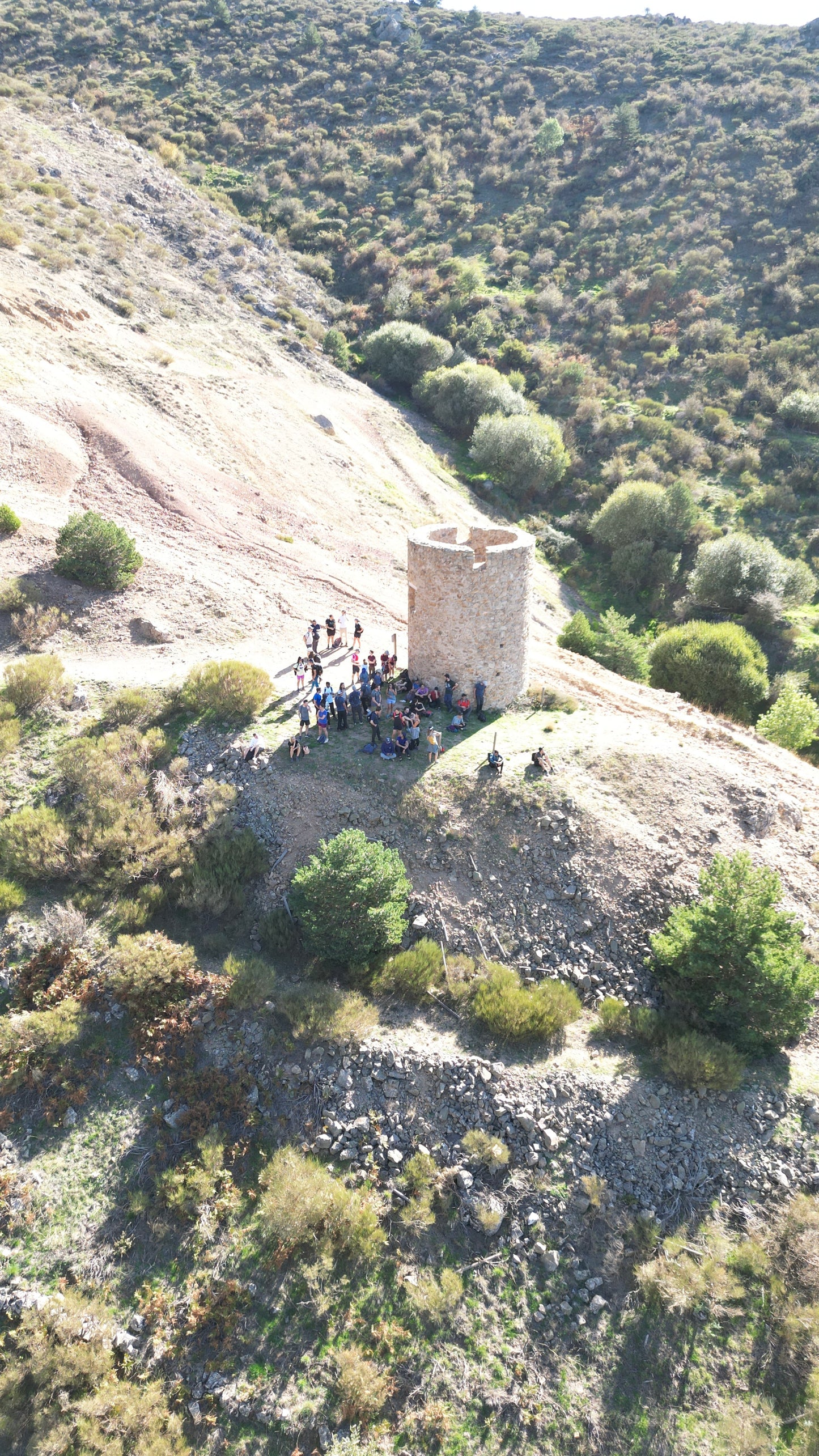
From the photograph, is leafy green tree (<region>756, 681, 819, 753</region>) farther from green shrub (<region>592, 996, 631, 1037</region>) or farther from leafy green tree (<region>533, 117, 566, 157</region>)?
leafy green tree (<region>533, 117, 566, 157</region>)

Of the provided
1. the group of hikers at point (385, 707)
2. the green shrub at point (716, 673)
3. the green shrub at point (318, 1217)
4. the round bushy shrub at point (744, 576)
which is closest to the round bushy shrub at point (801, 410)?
the round bushy shrub at point (744, 576)

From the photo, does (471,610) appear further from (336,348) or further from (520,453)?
(336,348)

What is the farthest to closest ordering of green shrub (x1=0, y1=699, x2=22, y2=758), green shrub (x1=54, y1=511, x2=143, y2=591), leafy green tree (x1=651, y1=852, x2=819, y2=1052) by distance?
green shrub (x1=54, y1=511, x2=143, y2=591), green shrub (x1=0, y1=699, x2=22, y2=758), leafy green tree (x1=651, y1=852, x2=819, y2=1052)

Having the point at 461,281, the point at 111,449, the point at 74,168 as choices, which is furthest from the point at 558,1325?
the point at 461,281

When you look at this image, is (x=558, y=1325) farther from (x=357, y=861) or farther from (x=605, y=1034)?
(x=357, y=861)

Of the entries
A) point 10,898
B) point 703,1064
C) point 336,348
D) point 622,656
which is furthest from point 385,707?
point 336,348

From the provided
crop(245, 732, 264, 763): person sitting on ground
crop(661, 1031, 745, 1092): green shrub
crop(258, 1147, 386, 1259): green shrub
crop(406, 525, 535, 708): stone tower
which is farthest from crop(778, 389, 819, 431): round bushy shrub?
crop(258, 1147, 386, 1259): green shrub
